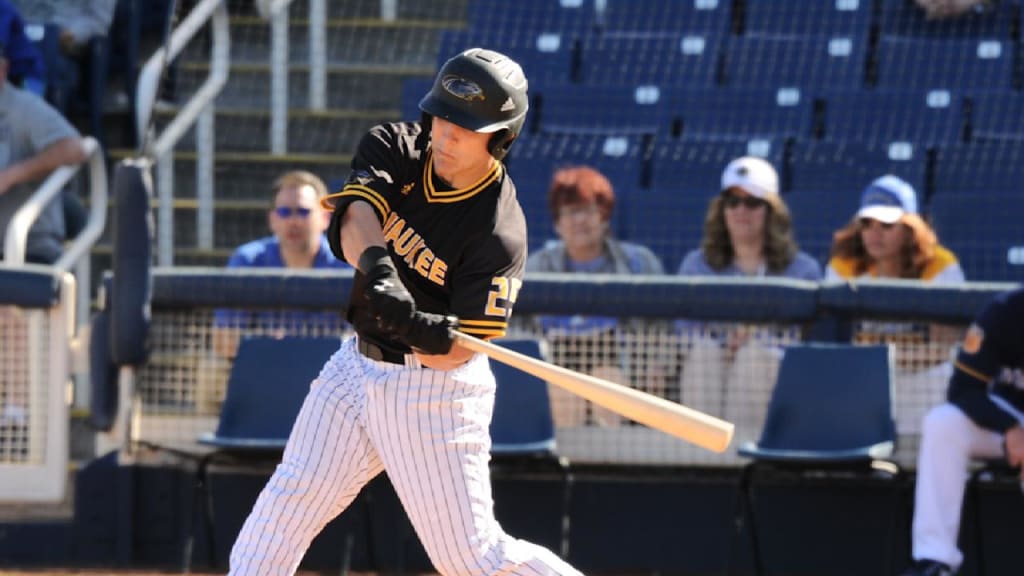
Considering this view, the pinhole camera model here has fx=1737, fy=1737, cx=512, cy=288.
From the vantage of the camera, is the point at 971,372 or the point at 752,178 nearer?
the point at 971,372

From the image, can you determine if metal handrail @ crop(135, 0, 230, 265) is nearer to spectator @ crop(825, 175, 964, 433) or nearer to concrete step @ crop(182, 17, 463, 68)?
concrete step @ crop(182, 17, 463, 68)

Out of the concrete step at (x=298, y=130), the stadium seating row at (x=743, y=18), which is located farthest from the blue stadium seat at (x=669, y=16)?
the concrete step at (x=298, y=130)

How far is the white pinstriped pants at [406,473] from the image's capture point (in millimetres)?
3377

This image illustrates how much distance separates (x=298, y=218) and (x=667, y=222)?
1.55 metres

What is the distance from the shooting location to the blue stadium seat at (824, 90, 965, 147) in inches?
288

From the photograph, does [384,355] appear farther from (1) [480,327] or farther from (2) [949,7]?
(2) [949,7]

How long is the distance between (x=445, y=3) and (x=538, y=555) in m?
5.31

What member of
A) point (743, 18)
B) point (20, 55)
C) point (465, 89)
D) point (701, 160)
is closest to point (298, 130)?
point (20, 55)

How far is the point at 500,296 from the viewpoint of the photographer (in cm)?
341

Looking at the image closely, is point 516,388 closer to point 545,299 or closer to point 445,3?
point 545,299

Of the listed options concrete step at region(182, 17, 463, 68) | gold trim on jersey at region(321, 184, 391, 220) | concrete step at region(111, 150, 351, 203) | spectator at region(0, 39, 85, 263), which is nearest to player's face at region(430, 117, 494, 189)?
gold trim on jersey at region(321, 184, 391, 220)

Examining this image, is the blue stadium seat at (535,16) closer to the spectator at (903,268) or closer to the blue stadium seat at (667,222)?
the blue stadium seat at (667,222)

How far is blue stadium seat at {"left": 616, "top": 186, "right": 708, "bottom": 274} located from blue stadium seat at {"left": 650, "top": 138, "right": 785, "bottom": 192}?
36 cm

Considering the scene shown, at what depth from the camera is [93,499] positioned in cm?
586
